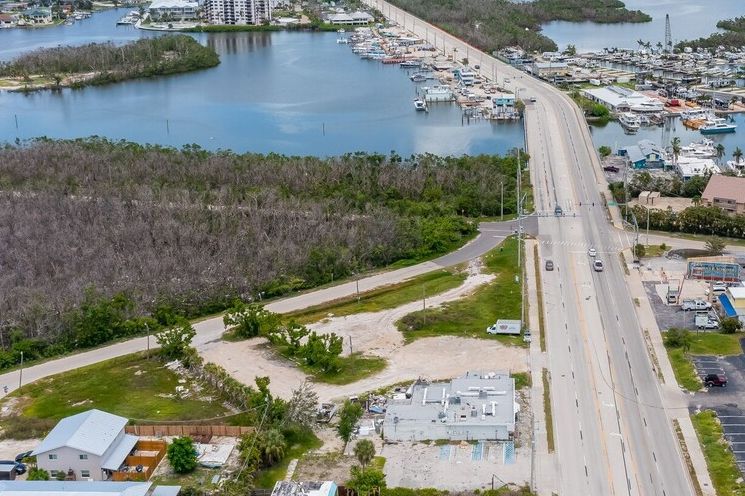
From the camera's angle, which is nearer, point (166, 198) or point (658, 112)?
point (166, 198)

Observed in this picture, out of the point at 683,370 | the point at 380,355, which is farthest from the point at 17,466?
the point at 683,370

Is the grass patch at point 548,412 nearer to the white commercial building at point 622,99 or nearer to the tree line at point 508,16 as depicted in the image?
the white commercial building at point 622,99

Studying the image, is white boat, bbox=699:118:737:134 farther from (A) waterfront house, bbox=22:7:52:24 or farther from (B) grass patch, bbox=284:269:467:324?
(A) waterfront house, bbox=22:7:52:24

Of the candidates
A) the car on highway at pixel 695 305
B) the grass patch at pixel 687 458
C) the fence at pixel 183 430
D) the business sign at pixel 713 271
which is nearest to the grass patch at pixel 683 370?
the grass patch at pixel 687 458

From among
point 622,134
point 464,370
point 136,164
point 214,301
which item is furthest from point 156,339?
point 622,134

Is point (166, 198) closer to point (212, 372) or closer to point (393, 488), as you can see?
point (212, 372)
